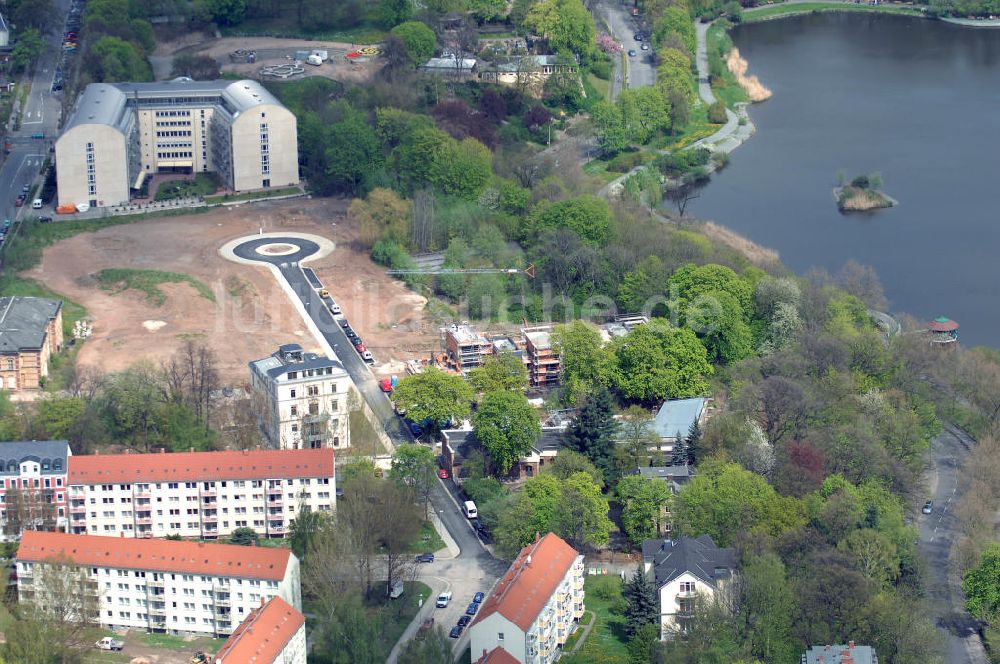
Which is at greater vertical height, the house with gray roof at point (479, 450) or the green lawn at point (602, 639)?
the house with gray roof at point (479, 450)

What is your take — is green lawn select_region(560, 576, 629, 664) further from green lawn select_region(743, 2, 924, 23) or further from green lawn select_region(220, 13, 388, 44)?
green lawn select_region(743, 2, 924, 23)

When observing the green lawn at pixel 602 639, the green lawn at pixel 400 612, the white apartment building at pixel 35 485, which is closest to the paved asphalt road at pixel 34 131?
the white apartment building at pixel 35 485

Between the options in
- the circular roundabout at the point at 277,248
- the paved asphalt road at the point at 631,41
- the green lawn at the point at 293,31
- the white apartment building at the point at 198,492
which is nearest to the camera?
the white apartment building at the point at 198,492

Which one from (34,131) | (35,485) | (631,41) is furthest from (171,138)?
(35,485)

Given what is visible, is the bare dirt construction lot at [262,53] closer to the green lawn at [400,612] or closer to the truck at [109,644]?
the green lawn at [400,612]

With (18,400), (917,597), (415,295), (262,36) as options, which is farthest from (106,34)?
(917,597)

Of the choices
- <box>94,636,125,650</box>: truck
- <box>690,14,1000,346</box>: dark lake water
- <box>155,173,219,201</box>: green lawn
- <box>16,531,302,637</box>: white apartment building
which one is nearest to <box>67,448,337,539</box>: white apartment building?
<box>16,531,302,637</box>: white apartment building

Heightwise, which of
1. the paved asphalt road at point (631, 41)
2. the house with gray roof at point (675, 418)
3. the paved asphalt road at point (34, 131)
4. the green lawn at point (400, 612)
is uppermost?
the paved asphalt road at point (631, 41)

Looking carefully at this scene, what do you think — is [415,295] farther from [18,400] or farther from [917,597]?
[917,597]
